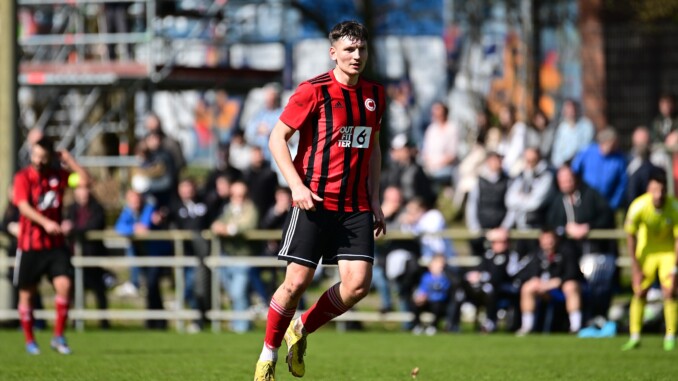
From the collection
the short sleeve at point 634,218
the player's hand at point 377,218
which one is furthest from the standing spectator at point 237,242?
the player's hand at point 377,218

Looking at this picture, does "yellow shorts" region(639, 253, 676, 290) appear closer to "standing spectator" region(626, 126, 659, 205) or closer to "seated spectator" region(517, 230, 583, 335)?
"seated spectator" region(517, 230, 583, 335)

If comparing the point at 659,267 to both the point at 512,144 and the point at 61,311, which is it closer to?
the point at 512,144

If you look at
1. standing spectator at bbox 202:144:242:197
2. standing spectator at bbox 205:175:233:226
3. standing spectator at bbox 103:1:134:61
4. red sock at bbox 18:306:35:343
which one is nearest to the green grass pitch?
red sock at bbox 18:306:35:343

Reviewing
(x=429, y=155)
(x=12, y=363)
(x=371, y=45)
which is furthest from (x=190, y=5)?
(x=12, y=363)

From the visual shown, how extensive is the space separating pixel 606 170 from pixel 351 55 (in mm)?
9683

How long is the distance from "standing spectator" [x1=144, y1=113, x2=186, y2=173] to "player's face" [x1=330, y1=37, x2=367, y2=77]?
10942 mm

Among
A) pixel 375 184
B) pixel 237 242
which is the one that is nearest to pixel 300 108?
pixel 375 184

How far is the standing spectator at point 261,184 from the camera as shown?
63.9 ft

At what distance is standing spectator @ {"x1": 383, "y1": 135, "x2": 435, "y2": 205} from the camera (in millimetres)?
19297

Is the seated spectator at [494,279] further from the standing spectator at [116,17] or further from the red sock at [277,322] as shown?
the red sock at [277,322]

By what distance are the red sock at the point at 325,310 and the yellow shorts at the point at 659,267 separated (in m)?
6.12

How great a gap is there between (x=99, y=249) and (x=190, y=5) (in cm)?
783

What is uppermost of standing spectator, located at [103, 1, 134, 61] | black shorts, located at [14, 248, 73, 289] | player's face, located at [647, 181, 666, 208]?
standing spectator, located at [103, 1, 134, 61]

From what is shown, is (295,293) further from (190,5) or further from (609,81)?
(609,81)
